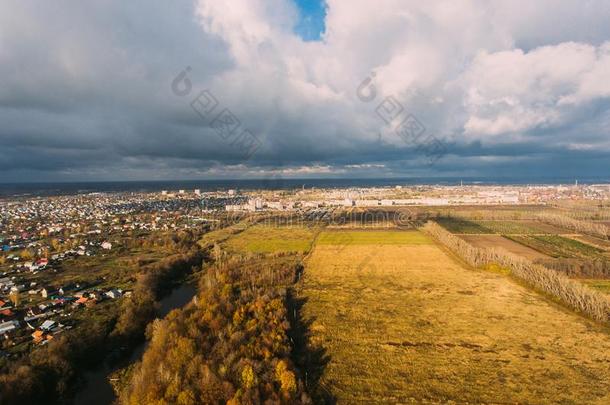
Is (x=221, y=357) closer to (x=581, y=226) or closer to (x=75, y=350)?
(x=75, y=350)

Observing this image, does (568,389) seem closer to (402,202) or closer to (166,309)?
(166,309)

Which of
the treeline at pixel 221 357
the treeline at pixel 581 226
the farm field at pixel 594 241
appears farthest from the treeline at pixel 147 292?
the treeline at pixel 581 226

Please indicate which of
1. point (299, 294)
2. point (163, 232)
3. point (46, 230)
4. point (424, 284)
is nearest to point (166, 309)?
point (299, 294)

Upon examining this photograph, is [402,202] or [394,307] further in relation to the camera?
[402,202]

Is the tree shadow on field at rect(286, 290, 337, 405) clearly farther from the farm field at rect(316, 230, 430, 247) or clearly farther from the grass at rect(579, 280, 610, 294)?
the grass at rect(579, 280, 610, 294)

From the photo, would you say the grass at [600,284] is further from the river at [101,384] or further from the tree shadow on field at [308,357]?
the river at [101,384]

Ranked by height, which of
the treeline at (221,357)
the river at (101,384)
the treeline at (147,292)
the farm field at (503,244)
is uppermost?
the treeline at (221,357)
